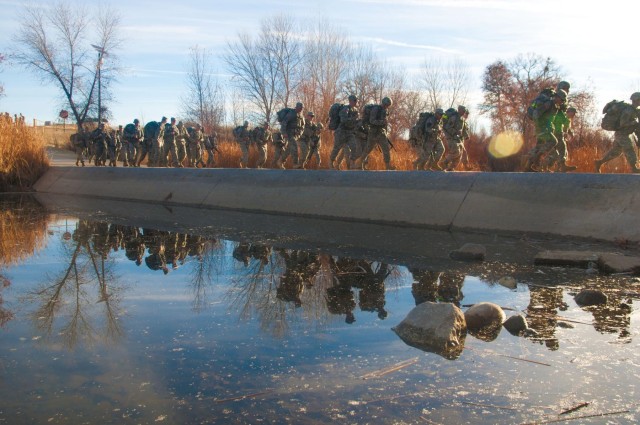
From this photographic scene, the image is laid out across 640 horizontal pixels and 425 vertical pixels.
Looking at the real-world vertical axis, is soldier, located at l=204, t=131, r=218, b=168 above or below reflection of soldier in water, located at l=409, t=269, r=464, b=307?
above

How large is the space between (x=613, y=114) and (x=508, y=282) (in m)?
6.64

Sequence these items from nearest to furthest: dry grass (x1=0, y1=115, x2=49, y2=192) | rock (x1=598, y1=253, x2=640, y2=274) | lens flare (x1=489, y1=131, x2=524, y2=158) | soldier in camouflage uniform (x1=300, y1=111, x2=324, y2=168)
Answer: rock (x1=598, y1=253, x2=640, y2=274) → dry grass (x1=0, y1=115, x2=49, y2=192) → soldier in camouflage uniform (x1=300, y1=111, x2=324, y2=168) → lens flare (x1=489, y1=131, x2=524, y2=158)

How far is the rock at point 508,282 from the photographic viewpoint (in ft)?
16.4

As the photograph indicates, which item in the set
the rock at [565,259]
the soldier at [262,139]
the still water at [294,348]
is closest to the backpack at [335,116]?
the soldier at [262,139]

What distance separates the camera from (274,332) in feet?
12.3

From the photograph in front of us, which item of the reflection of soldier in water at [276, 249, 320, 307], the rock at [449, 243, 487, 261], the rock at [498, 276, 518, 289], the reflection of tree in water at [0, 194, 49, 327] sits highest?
the rock at [449, 243, 487, 261]

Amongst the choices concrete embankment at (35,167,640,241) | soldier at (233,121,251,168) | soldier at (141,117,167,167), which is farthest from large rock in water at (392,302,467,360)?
soldier at (233,121,251,168)

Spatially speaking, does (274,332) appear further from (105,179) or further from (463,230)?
(105,179)

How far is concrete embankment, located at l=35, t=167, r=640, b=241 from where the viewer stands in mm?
7426

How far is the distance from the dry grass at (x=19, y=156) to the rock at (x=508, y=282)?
14.9 metres

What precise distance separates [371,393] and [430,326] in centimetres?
89

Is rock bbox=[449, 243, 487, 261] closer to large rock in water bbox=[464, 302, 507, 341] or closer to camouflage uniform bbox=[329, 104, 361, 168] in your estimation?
large rock in water bbox=[464, 302, 507, 341]

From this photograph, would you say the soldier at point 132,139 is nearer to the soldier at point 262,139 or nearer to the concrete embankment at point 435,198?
the soldier at point 262,139

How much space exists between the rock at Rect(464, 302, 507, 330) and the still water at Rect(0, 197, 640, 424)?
0.20m
